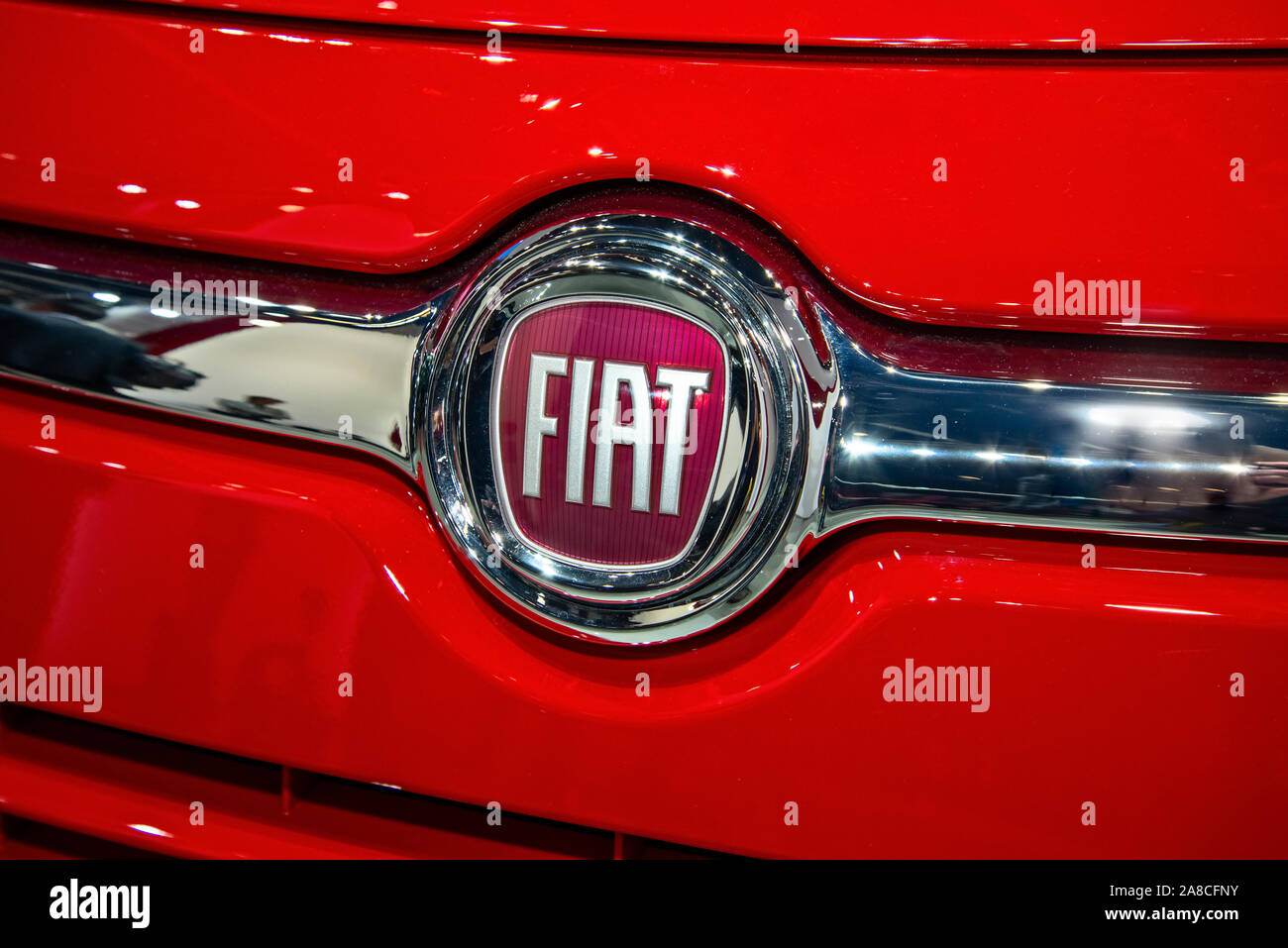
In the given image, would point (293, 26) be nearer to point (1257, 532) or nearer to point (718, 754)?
point (718, 754)

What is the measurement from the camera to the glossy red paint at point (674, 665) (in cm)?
70

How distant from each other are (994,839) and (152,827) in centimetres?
67

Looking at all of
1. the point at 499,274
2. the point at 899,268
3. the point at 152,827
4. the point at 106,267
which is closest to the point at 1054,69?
the point at 899,268

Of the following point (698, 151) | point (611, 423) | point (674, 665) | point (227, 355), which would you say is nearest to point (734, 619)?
point (674, 665)

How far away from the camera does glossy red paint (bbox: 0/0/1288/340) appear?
67cm

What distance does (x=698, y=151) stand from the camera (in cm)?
74

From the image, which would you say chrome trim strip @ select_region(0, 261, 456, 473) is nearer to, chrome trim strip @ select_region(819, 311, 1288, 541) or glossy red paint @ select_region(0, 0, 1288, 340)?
glossy red paint @ select_region(0, 0, 1288, 340)

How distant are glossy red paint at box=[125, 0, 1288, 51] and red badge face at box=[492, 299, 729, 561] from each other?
0.20 m

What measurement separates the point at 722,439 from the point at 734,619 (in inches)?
5.6

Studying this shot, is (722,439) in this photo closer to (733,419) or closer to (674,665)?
(733,419)

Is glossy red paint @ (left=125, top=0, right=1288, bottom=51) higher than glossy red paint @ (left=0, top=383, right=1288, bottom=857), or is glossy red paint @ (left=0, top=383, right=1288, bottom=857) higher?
glossy red paint @ (left=125, top=0, right=1288, bottom=51)

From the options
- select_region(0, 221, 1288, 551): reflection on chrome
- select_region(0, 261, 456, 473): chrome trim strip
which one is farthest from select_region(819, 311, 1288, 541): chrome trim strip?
select_region(0, 261, 456, 473): chrome trim strip

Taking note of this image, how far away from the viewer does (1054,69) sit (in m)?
0.69

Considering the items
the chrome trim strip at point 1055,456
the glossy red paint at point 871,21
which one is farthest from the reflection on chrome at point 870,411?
the glossy red paint at point 871,21
